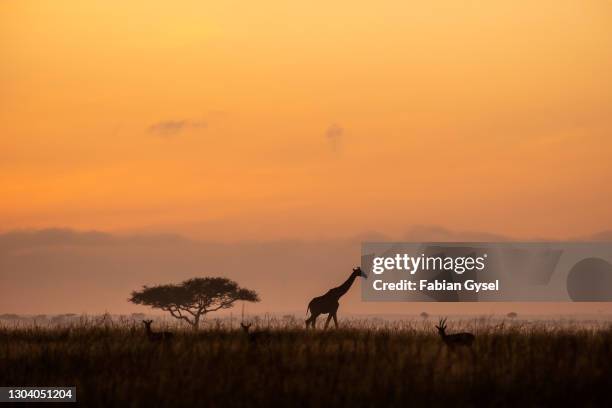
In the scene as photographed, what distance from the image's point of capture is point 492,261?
59.1 meters

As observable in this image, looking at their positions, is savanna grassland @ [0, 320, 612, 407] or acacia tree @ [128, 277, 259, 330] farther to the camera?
acacia tree @ [128, 277, 259, 330]

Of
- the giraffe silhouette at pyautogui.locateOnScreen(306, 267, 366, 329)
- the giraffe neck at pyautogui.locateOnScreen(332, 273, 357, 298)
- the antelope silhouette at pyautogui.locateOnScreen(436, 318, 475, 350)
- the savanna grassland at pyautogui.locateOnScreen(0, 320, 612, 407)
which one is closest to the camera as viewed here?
the savanna grassland at pyautogui.locateOnScreen(0, 320, 612, 407)

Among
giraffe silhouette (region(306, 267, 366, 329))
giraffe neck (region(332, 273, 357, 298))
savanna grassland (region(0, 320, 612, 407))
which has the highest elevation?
giraffe neck (region(332, 273, 357, 298))

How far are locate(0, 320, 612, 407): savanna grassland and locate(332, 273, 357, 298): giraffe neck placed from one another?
941 cm

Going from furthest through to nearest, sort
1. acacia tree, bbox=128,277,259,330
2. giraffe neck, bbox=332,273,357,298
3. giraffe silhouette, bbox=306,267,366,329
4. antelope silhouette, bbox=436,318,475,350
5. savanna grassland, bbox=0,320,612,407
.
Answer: acacia tree, bbox=128,277,259,330 → giraffe neck, bbox=332,273,357,298 → giraffe silhouette, bbox=306,267,366,329 → antelope silhouette, bbox=436,318,475,350 → savanna grassland, bbox=0,320,612,407

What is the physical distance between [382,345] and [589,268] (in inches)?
1820

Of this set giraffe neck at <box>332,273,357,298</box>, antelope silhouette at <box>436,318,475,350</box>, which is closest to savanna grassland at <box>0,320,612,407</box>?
antelope silhouette at <box>436,318,475,350</box>

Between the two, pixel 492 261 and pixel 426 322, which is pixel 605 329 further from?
pixel 492 261

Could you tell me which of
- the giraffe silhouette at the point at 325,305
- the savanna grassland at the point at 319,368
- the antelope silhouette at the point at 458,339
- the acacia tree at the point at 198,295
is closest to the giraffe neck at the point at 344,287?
the giraffe silhouette at the point at 325,305

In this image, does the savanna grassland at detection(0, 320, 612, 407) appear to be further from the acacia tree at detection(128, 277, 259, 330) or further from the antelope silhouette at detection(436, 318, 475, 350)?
the acacia tree at detection(128, 277, 259, 330)

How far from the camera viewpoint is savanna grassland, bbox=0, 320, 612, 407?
15.6m

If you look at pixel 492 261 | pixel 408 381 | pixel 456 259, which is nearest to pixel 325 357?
pixel 408 381

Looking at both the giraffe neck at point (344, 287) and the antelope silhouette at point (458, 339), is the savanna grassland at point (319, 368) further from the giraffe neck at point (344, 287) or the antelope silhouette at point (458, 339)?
the giraffe neck at point (344, 287)

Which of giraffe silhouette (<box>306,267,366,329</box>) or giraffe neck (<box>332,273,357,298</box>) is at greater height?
giraffe neck (<box>332,273,357,298</box>)
